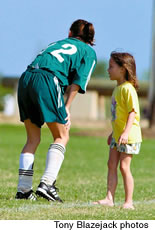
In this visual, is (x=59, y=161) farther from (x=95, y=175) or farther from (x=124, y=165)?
(x=95, y=175)

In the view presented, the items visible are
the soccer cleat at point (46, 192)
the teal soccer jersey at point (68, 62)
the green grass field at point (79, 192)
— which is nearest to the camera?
the green grass field at point (79, 192)

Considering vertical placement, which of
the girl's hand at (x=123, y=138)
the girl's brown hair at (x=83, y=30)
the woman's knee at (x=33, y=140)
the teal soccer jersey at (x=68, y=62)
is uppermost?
the girl's brown hair at (x=83, y=30)

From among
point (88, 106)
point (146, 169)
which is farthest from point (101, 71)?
point (146, 169)

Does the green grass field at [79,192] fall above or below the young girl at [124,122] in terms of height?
below

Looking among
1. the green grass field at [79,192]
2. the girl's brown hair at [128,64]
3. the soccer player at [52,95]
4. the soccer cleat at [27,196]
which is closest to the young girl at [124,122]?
the girl's brown hair at [128,64]

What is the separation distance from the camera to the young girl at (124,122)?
21.3ft

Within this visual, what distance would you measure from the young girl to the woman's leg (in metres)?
0.54

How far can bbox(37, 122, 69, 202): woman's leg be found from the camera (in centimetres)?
668

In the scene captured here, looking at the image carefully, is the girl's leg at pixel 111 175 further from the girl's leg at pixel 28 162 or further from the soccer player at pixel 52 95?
the girl's leg at pixel 28 162

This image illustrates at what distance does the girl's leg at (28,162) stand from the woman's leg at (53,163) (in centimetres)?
21

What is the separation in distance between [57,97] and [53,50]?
0.57 m

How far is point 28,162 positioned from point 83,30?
164cm

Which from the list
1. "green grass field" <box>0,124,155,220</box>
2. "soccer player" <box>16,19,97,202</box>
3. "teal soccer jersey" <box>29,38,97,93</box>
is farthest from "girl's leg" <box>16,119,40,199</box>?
"teal soccer jersey" <box>29,38,97,93</box>

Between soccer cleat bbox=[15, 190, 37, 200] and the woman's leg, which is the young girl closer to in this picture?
the woman's leg
